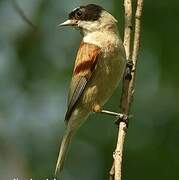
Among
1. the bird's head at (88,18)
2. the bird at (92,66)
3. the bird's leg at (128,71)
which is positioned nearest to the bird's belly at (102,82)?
the bird at (92,66)

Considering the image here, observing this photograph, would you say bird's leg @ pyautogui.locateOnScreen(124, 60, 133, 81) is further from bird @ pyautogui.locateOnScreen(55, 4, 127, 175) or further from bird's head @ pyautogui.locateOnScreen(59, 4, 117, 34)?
bird's head @ pyautogui.locateOnScreen(59, 4, 117, 34)

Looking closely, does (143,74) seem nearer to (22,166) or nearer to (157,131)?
(157,131)

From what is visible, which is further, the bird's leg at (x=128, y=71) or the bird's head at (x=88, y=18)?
the bird's head at (x=88, y=18)

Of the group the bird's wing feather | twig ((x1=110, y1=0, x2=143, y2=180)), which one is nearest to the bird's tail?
the bird's wing feather

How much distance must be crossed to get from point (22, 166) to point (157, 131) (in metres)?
1.47

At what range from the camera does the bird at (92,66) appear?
22.4 ft

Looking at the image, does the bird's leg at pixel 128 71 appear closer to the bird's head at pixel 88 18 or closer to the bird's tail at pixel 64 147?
the bird's head at pixel 88 18

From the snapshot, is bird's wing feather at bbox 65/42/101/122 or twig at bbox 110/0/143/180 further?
bird's wing feather at bbox 65/42/101/122

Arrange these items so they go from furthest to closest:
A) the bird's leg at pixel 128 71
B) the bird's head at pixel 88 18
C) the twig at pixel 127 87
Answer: the bird's head at pixel 88 18 → the bird's leg at pixel 128 71 → the twig at pixel 127 87

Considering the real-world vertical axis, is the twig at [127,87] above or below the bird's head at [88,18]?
below

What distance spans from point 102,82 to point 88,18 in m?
0.65

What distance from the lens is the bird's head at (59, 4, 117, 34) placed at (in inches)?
278

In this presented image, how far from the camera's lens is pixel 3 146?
860 cm

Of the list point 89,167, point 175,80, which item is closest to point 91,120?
point 89,167
